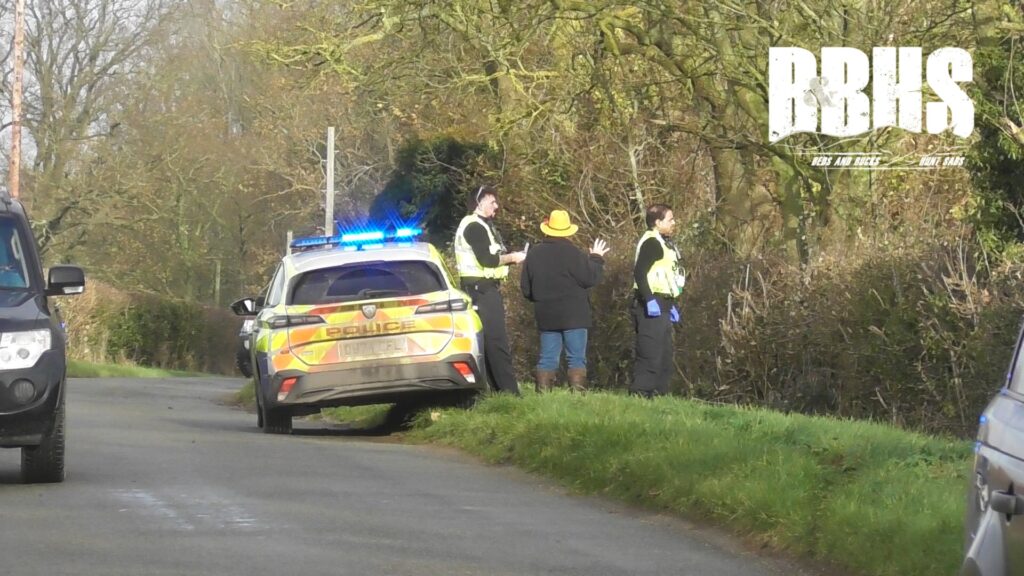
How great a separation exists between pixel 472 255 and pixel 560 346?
1.17 metres

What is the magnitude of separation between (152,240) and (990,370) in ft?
175

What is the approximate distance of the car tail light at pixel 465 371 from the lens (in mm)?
15430

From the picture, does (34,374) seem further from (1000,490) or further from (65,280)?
(1000,490)

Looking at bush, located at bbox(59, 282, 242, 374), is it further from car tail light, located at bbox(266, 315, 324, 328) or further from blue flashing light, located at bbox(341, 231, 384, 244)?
car tail light, located at bbox(266, 315, 324, 328)

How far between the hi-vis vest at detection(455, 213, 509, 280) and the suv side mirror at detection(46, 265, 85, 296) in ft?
16.5

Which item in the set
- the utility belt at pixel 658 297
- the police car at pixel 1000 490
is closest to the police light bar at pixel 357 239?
the utility belt at pixel 658 297

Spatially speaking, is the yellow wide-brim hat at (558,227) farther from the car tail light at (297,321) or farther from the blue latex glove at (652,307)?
the car tail light at (297,321)

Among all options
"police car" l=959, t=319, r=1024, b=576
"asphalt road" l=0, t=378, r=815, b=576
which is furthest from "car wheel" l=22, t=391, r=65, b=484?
"police car" l=959, t=319, r=1024, b=576

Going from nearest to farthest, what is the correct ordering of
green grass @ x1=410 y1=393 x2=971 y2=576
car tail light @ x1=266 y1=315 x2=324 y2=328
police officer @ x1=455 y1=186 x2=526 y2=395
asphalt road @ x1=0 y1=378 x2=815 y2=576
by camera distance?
1. green grass @ x1=410 y1=393 x2=971 y2=576
2. asphalt road @ x1=0 y1=378 x2=815 y2=576
3. car tail light @ x1=266 y1=315 x2=324 y2=328
4. police officer @ x1=455 y1=186 x2=526 y2=395

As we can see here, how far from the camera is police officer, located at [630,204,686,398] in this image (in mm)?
15914

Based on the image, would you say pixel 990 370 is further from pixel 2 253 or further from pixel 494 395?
pixel 2 253

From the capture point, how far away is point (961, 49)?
19.7 m

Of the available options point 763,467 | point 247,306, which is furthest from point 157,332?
point 763,467

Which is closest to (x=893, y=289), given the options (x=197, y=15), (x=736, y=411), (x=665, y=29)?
(x=736, y=411)
